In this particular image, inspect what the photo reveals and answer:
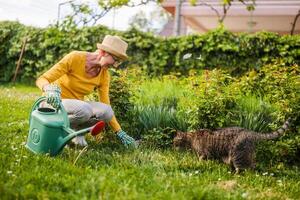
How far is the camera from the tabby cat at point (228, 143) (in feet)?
16.9

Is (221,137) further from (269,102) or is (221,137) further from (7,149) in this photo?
(7,149)

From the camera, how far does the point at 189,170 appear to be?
16.1ft

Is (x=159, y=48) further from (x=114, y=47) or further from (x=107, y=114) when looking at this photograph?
(x=114, y=47)

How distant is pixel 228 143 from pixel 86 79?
176cm

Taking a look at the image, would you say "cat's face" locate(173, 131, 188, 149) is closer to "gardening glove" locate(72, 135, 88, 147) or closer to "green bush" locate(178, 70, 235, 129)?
"green bush" locate(178, 70, 235, 129)

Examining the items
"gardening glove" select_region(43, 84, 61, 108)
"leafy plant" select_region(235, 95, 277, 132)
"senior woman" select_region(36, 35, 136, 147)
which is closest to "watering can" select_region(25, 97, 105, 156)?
"gardening glove" select_region(43, 84, 61, 108)

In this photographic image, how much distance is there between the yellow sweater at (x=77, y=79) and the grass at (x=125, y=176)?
637mm

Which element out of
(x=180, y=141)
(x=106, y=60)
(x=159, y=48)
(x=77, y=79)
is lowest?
(x=180, y=141)

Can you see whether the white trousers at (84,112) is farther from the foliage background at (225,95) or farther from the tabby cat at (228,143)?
the tabby cat at (228,143)

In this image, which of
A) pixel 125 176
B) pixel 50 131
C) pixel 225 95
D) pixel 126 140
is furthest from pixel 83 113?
pixel 225 95

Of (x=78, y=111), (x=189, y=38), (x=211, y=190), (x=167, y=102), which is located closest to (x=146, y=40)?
(x=189, y=38)

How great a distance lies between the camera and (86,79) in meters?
5.62

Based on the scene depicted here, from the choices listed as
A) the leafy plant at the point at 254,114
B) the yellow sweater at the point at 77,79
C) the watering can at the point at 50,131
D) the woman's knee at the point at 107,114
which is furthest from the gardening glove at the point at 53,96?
the leafy plant at the point at 254,114

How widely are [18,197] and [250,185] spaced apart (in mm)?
2179
